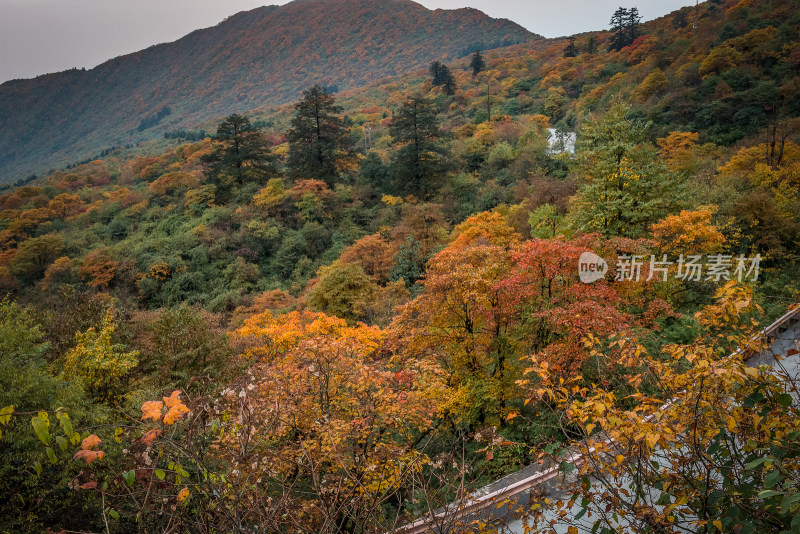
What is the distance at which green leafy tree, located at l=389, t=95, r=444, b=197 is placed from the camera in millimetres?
30062

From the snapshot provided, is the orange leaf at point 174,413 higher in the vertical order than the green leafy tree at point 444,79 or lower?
lower

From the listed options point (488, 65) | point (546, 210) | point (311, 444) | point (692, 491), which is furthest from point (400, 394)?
point (488, 65)

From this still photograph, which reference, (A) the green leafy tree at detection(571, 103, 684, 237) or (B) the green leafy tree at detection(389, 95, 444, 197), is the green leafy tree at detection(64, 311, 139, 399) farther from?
(B) the green leafy tree at detection(389, 95, 444, 197)

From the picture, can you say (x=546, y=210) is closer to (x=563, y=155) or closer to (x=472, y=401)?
(x=563, y=155)

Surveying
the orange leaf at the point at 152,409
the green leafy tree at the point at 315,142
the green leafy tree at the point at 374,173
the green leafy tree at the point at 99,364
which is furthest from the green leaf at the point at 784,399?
the green leafy tree at the point at 315,142

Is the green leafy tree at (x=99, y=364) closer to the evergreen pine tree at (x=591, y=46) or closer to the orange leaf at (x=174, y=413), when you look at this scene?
the orange leaf at (x=174, y=413)

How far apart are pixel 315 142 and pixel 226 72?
99.9 m

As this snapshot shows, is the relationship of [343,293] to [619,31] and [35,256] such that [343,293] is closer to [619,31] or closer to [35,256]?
[35,256]

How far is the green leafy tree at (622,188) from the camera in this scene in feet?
38.9

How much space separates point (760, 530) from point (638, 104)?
34386 millimetres

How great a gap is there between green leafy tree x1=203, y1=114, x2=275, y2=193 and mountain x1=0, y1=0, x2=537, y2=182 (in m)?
68.0

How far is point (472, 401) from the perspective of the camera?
8.98m

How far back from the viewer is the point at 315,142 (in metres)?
32.1

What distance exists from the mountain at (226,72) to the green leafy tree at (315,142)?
69.7m
